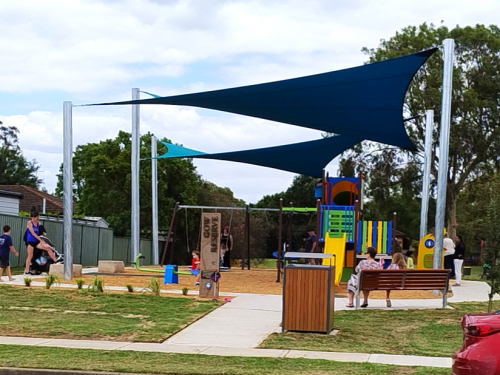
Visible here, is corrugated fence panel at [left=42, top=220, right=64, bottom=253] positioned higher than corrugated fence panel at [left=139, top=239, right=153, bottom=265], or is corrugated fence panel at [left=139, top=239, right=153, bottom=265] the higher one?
corrugated fence panel at [left=42, top=220, right=64, bottom=253]

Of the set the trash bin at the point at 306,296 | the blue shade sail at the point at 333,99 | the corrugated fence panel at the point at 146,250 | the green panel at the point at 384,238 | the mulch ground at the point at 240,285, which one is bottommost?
the corrugated fence panel at the point at 146,250

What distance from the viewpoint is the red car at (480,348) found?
5902 millimetres

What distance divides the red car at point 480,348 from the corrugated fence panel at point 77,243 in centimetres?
2507

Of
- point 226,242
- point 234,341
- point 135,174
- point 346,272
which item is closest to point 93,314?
point 234,341

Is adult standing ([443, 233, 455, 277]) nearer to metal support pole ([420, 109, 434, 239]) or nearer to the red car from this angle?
metal support pole ([420, 109, 434, 239])

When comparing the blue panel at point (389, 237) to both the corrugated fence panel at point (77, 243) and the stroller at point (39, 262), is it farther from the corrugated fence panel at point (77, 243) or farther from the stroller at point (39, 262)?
the corrugated fence panel at point (77, 243)

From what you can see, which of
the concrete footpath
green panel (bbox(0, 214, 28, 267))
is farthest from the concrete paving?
green panel (bbox(0, 214, 28, 267))

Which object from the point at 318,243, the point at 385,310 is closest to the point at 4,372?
the point at 385,310

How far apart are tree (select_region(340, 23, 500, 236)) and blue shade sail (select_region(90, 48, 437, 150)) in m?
25.1

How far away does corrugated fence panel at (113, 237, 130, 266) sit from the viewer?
123ft

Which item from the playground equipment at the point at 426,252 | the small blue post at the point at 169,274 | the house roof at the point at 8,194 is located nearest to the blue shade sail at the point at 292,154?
the playground equipment at the point at 426,252

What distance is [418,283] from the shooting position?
14.7 m

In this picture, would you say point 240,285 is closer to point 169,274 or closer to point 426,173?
point 169,274

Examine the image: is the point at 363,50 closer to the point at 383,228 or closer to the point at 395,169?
the point at 395,169
